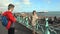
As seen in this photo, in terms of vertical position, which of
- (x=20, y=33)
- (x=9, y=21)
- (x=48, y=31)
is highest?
(x=9, y=21)

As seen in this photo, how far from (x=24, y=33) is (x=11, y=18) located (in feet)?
32.9

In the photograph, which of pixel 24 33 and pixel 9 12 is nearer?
pixel 9 12

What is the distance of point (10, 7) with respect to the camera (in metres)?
8.85

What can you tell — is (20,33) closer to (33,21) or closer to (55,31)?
(33,21)

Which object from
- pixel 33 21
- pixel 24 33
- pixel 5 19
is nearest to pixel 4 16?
pixel 5 19

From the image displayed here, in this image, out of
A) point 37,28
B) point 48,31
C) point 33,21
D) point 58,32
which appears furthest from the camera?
point 37,28

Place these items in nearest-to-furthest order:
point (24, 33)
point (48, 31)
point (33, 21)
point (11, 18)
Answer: point (11, 18)
point (48, 31)
point (33, 21)
point (24, 33)

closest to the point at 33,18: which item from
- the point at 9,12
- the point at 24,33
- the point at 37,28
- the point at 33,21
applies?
the point at 33,21

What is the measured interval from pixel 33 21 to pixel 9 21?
587 centimetres

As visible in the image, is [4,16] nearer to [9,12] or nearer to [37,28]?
[9,12]

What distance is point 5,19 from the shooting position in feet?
28.6

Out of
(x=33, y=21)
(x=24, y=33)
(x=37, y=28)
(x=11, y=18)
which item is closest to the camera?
(x=11, y=18)

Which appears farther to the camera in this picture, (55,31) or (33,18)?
(33,18)

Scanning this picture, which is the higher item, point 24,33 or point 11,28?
point 11,28
